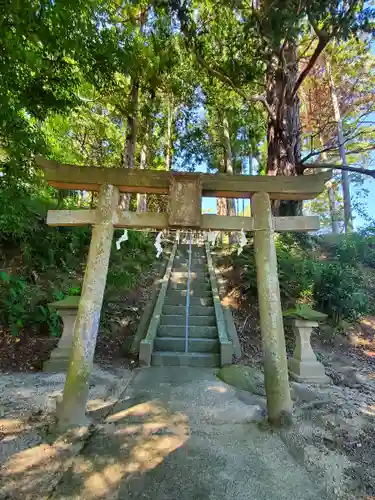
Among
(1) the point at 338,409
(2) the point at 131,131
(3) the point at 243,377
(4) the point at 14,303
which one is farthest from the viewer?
(2) the point at 131,131

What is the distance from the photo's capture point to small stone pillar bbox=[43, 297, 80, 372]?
4559 millimetres

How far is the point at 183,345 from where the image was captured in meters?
5.52

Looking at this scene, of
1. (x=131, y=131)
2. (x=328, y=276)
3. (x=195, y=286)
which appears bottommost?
(x=195, y=286)

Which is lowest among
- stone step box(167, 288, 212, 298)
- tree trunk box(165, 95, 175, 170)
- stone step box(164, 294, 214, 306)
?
stone step box(164, 294, 214, 306)

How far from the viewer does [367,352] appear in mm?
5656

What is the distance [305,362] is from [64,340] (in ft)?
12.0

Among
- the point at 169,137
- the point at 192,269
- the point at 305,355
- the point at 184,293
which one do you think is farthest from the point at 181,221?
the point at 169,137

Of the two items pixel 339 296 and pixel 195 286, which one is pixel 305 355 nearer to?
pixel 339 296

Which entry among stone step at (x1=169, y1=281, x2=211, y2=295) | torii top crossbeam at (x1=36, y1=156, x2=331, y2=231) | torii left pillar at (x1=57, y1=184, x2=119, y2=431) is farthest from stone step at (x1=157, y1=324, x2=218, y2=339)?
torii top crossbeam at (x1=36, y1=156, x2=331, y2=231)

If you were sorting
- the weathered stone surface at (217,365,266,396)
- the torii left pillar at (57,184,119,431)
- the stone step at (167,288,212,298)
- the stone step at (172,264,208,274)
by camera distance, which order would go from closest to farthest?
the torii left pillar at (57,184,119,431)
the weathered stone surface at (217,365,266,396)
the stone step at (167,288,212,298)
the stone step at (172,264,208,274)

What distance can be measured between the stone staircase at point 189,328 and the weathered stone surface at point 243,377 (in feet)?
1.55

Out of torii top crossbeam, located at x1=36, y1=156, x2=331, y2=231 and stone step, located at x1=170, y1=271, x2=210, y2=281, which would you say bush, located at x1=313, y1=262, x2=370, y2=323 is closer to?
stone step, located at x1=170, y1=271, x2=210, y2=281

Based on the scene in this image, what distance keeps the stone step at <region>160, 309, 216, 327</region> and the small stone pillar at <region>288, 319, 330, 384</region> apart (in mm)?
1901

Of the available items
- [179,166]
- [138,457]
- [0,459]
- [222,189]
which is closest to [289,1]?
[222,189]
